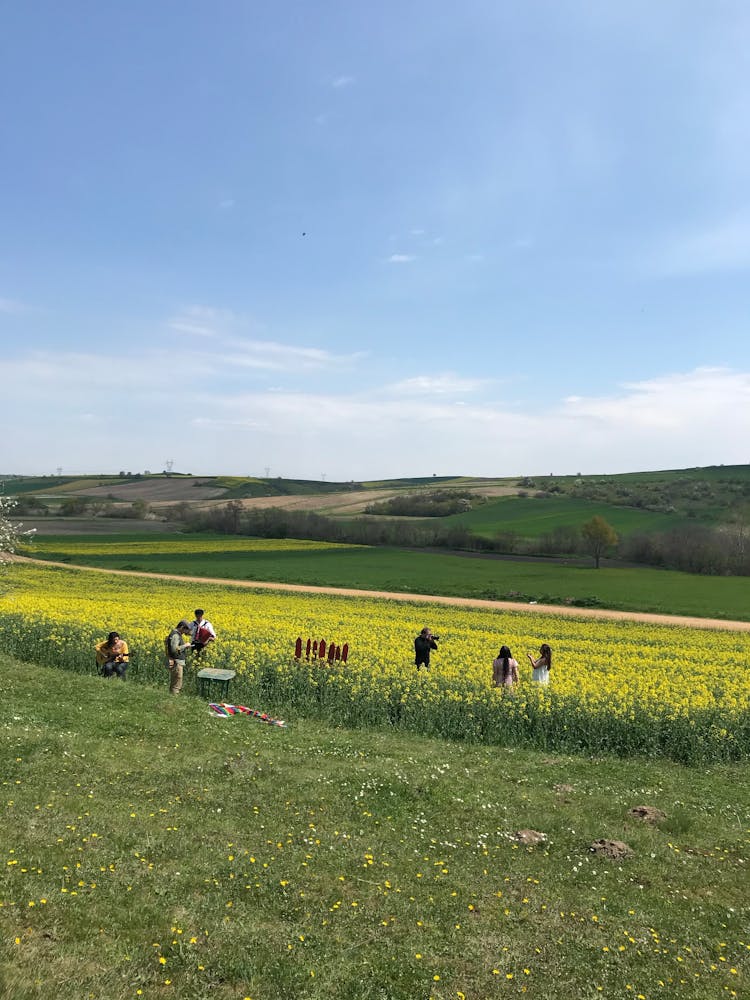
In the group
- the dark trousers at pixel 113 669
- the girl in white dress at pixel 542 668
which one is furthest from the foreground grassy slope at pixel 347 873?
the dark trousers at pixel 113 669

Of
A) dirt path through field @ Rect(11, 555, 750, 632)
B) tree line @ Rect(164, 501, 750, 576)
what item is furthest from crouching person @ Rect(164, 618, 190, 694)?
tree line @ Rect(164, 501, 750, 576)

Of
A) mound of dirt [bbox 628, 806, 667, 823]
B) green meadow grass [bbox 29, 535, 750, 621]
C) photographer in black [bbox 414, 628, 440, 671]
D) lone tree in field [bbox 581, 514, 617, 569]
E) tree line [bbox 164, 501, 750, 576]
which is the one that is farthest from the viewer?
lone tree in field [bbox 581, 514, 617, 569]

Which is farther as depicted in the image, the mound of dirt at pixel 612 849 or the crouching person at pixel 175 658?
the crouching person at pixel 175 658

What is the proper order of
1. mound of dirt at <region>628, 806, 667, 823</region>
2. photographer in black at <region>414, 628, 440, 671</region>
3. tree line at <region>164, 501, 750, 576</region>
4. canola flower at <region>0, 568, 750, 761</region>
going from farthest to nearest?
tree line at <region>164, 501, 750, 576</region>
photographer in black at <region>414, 628, 440, 671</region>
canola flower at <region>0, 568, 750, 761</region>
mound of dirt at <region>628, 806, 667, 823</region>

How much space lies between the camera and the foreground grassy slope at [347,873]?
6.21 m

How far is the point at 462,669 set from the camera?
21188 millimetres

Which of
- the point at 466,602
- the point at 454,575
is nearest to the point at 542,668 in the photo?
the point at 466,602

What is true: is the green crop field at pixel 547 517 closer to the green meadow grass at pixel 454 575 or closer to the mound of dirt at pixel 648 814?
the green meadow grass at pixel 454 575

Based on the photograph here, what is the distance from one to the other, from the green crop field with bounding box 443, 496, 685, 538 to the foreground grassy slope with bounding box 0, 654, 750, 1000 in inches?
2791

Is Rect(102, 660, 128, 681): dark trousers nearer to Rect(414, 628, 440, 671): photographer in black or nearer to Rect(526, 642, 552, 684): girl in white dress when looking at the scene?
Rect(414, 628, 440, 671): photographer in black

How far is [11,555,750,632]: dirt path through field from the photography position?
3956 centimetres

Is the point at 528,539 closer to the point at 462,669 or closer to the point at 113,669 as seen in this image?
the point at 462,669

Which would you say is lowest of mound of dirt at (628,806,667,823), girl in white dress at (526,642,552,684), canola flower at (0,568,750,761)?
canola flower at (0,568,750,761)

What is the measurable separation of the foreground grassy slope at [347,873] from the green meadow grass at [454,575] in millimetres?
36015
